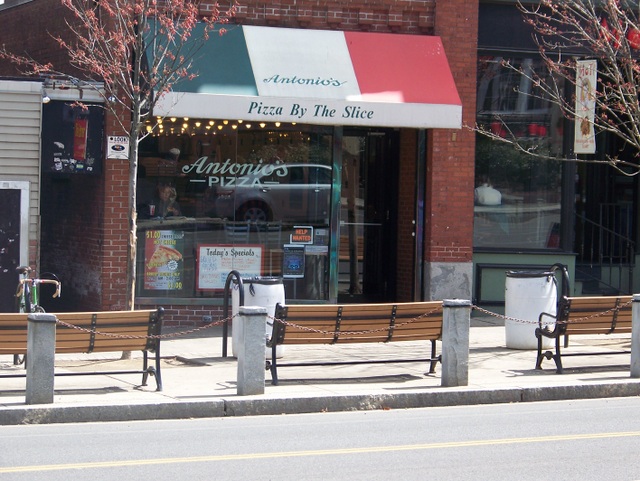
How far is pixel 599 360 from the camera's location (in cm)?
1323

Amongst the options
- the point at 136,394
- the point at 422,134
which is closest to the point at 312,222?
the point at 422,134

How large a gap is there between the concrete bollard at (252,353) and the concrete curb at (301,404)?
20cm

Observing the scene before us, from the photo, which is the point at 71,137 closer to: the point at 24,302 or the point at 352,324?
the point at 24,302

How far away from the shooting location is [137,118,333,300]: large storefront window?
49.8 ft

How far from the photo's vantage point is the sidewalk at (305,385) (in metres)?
9.61

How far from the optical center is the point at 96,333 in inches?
400

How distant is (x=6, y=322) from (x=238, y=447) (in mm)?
3049

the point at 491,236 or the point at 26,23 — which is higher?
the point at 26,23

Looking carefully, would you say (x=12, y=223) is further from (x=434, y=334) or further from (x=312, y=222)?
(x=434, y=334)

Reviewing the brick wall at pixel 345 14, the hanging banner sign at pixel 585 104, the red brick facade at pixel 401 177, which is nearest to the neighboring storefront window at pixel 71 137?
the red brick facade at pixel 401 177

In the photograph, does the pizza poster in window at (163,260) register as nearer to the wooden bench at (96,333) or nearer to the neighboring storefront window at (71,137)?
the neighboring storefront window at (71,137)

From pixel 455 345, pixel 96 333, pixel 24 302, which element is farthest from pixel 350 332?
pixel 24 302

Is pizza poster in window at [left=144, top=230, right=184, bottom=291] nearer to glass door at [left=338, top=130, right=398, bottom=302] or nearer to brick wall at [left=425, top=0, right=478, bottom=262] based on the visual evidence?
glass door at [left=338, top=130, right=398, bottom=302]

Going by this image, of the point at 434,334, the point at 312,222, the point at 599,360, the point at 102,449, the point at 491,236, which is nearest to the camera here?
the point at 102,449
